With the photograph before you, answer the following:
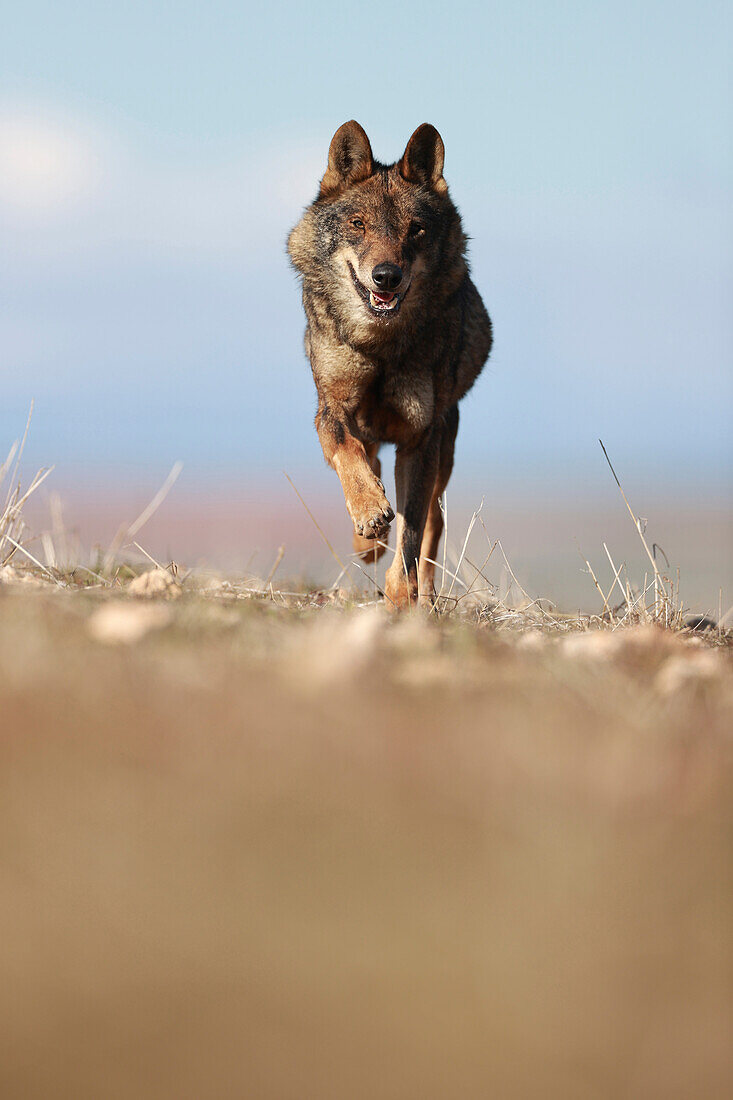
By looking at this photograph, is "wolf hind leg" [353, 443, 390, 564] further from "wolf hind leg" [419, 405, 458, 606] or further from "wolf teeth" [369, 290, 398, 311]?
"wolf teeth" [369, 290, 398, 311]

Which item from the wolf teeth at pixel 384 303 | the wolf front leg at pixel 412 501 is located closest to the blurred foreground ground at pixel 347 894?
the wolf front leg at pixel 412 501

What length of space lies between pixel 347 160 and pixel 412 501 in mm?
1982

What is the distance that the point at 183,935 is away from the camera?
4.13 ft

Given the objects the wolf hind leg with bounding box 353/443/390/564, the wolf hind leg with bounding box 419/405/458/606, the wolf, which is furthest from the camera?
the wolf hind leg with bounding box 419/405/458/606

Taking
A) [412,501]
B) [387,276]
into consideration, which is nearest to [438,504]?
[412,501]

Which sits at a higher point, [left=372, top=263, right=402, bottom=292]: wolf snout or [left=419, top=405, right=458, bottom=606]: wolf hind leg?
[left=372, top=263, right=402, bottom=292]: wolf snout

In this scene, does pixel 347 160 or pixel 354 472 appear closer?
pixel 354 472

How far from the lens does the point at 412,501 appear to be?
5.30 meters

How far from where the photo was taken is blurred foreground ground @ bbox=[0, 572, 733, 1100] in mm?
1174

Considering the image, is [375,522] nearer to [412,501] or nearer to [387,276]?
[412,501]

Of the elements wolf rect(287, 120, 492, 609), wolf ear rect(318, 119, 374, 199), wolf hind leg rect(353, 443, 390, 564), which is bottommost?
wolf hind leg rect(353, 443, 390, 564)

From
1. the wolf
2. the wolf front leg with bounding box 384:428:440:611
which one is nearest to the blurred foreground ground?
the wolf front leg with bounding box 384:428:440:611

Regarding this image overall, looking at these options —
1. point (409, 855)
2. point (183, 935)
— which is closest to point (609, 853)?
point (409, 855)

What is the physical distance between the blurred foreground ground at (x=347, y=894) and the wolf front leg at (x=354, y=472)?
2.63 meters
